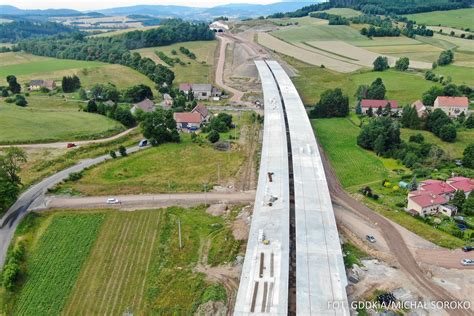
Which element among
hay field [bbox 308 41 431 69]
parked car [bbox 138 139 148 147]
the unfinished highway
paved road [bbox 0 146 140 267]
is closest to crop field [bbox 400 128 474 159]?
the unfinished highway

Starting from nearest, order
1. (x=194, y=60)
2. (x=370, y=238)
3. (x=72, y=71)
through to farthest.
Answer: (x=370, y=238)
(x=72, y=71)
(x=194, y=60)

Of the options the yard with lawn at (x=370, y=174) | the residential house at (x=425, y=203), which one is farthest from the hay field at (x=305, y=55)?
the residential house at (x=425, y=203)

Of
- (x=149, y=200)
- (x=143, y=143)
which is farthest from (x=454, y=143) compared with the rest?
(x=143, y=143)

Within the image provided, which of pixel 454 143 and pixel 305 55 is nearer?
pixel 454 143

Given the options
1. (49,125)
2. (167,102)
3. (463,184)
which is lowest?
(49,125)

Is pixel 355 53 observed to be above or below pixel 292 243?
above

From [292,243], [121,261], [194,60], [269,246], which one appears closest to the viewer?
[269,246]

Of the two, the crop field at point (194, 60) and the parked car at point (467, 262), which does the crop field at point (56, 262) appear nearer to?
the parked car at point (467, 262)

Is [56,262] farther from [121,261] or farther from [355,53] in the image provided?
[355,53]
